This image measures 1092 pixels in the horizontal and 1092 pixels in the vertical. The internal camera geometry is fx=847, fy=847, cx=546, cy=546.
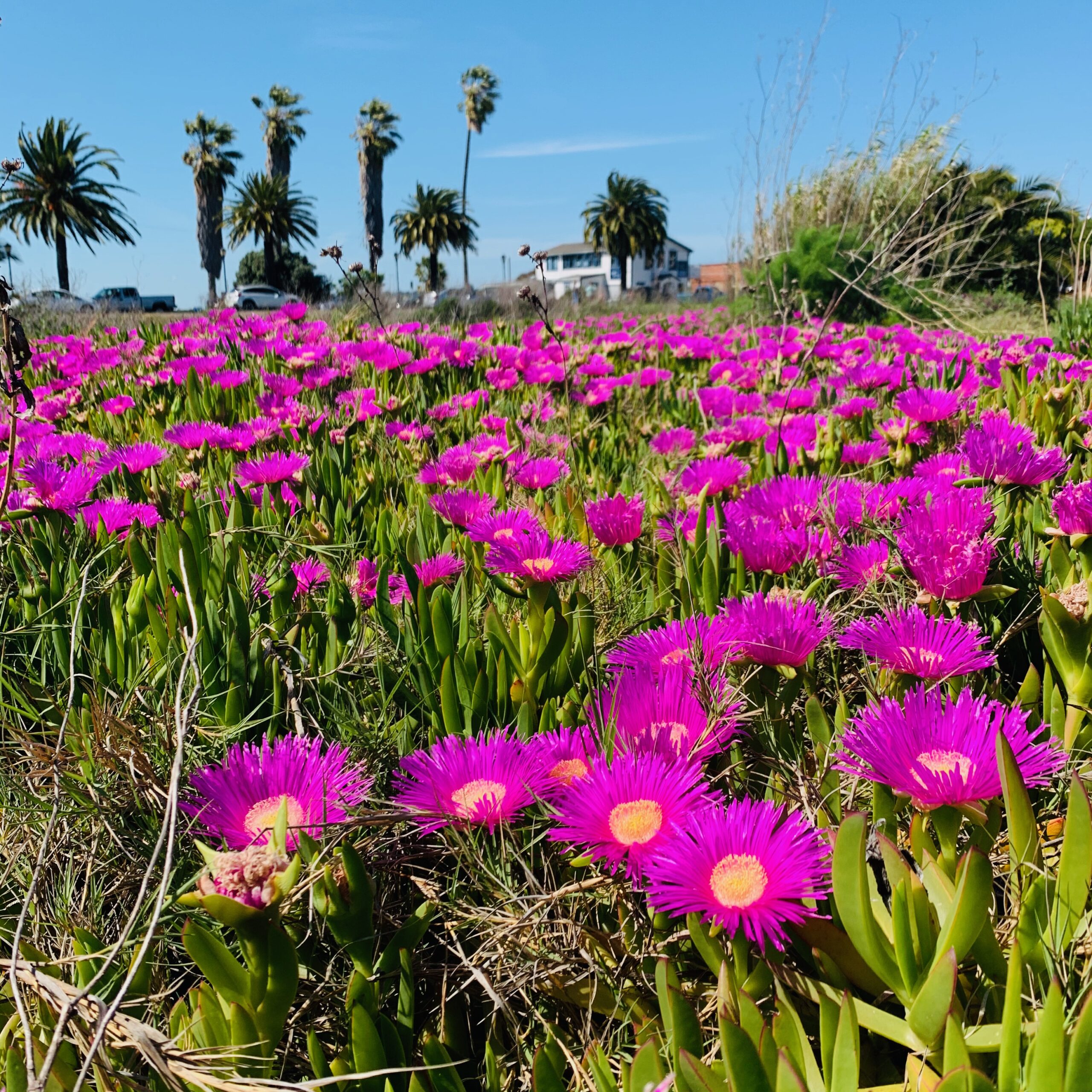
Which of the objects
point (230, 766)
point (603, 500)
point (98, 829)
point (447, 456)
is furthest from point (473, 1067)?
point (447, 456)

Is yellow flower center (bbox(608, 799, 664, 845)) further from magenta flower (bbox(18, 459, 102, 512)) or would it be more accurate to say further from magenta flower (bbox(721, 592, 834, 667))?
magenta flower (bbox(18, 459, 102, 512))

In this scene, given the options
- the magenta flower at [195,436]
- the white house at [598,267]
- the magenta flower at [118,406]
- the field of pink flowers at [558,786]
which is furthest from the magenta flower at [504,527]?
the white house at [598,267]

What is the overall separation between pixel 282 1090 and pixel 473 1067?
20cm

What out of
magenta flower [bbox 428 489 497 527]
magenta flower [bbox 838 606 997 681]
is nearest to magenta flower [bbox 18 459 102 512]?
magenta flower [bbox 428 489 497 527]

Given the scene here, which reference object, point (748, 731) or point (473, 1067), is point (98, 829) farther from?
point (748, 731)

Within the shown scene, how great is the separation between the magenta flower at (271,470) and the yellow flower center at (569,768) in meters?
1.13

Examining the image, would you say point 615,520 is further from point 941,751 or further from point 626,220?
point 626,220

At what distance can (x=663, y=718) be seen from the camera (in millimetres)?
Answer: 744

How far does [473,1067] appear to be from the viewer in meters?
0.68

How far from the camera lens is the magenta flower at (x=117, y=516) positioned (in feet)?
4.84

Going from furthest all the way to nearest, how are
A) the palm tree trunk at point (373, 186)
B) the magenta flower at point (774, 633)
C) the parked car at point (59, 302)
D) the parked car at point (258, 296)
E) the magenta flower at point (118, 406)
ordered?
the palm tree trunk at point (373, 186), the parked car at point (258, 296), the parked car at point (59, 302), the magenta flower at point (118, 406), the magenta flower at point (774, 633)

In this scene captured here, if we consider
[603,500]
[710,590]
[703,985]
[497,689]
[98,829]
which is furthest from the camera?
[603,500]

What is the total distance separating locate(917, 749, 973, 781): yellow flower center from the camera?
62 centimetres

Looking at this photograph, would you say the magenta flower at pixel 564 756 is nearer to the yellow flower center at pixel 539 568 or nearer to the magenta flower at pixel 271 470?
the yellow flower center at pixel 539 568
